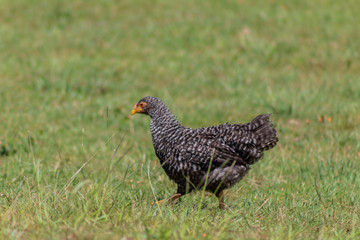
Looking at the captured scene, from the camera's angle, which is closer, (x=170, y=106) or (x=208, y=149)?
(x=208, y=149)

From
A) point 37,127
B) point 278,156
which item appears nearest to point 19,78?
point 37,127

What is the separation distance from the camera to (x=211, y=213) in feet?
15.0

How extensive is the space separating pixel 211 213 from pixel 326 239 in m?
1.12

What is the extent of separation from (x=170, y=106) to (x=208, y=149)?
1.11 meters

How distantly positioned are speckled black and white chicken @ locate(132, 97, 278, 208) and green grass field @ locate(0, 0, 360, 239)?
10.1 inches

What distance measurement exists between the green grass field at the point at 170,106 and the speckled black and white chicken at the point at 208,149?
0.26 meters

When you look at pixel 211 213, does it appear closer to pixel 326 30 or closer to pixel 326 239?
pixel 326 239

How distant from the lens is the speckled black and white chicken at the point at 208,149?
5098mm

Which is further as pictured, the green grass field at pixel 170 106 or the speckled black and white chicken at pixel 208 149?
the speckled black and white chicken at pixel 208 149

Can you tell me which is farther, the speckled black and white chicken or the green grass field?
the speckled black and white chicken

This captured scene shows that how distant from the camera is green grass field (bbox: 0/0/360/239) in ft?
13.6

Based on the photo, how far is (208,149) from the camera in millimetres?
5105

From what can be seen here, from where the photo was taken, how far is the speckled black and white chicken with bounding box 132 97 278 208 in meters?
5.10

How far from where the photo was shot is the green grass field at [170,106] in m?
4.14
